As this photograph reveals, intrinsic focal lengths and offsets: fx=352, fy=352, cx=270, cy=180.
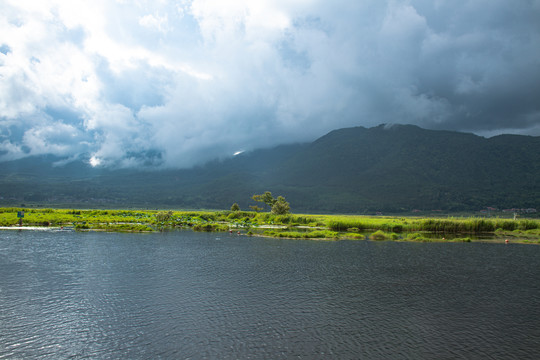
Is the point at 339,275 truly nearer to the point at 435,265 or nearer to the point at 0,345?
the point at 435,265

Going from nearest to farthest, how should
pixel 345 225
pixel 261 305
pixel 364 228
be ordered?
pixel 261 305 < pixel 345 225 < pixel 364 228

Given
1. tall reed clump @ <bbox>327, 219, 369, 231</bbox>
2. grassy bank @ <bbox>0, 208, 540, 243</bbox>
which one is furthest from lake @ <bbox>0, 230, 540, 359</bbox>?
tall reed clump @ <bbox>327, 219, 369, 231</bbox>

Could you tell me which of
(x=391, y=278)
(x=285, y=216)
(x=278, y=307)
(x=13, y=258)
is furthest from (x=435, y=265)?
(x=285, y=216)

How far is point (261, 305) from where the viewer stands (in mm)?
23672

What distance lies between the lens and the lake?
57.5 ft

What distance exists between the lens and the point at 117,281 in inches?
1121

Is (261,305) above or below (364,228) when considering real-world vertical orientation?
below

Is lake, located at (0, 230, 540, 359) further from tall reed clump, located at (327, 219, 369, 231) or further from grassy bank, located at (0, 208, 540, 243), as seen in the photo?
tall reed clump, located at (327, 219, 369, 231)

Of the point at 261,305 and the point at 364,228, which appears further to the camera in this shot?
the point at 364,228

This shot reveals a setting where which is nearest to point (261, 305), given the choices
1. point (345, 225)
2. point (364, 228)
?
point (345, 225)

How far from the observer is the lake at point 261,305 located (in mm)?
17516

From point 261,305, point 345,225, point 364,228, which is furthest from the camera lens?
point 364,228

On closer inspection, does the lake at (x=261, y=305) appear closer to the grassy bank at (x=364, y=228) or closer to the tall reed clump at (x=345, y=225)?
the grassy bank at (x=364, y=228)

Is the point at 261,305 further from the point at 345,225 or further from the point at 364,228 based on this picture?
the point at 364,228
